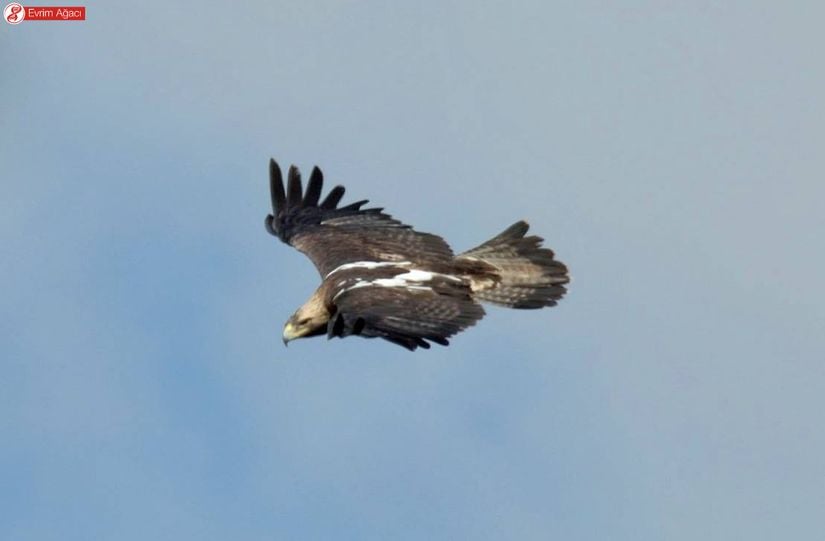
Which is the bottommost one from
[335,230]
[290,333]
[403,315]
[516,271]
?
[403,315]

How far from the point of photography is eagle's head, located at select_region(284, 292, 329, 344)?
74.5 ft

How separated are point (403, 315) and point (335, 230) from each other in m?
4.68

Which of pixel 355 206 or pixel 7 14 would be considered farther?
pixel 7 14

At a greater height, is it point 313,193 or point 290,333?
point 313,193

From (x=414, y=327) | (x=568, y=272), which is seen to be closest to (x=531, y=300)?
(x=568, y=272)

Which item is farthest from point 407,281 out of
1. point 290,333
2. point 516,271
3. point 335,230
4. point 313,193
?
point 313,193

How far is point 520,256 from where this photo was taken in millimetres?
24906

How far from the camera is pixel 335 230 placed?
25.2 meters

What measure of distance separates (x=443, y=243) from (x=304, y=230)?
85.1 inches

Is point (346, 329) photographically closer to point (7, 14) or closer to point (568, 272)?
point (568, 272)

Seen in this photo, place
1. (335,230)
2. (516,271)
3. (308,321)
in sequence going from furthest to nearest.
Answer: (335,230)
(516,271)
(308,321)

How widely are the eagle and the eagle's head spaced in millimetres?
12

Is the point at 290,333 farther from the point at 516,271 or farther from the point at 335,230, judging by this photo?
the point at 516,271

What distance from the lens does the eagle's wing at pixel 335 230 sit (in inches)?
947
